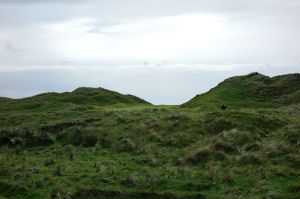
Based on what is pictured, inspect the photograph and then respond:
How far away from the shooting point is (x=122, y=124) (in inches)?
1813

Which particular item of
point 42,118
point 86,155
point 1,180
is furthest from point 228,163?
point 42,118

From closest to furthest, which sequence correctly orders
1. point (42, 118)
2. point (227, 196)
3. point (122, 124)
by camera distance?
point (227, 196)
point (122, 124)
point (42, 118)

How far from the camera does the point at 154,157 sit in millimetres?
34875

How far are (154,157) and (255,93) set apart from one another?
4706cm

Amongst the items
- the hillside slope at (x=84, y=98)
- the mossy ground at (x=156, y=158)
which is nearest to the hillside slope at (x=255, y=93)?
the hillside slope at (x=84, y=98)

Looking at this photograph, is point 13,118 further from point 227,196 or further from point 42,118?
point 227,196

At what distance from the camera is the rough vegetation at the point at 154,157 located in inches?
1088

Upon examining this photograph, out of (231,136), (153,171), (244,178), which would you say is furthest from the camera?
(231,136)

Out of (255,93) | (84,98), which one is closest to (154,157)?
(255,93)

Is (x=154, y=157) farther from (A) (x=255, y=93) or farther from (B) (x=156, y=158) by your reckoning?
(A) (x=255, y=93)

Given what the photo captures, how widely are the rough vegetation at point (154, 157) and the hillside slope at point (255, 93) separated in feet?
54.1

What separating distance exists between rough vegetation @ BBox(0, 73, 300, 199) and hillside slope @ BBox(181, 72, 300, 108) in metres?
16.5

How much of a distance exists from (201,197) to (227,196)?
1.42 m

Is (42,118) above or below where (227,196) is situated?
above
